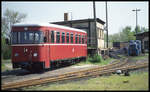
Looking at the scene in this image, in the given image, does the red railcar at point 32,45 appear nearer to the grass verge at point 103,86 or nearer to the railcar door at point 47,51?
the railcar door at point 47,51

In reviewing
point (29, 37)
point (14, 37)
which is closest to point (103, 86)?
point (29, 37)

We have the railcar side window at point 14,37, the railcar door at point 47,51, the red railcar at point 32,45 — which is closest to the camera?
the red railcar at point 32,45

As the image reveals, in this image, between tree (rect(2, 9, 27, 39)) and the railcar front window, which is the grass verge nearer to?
the railcar front window

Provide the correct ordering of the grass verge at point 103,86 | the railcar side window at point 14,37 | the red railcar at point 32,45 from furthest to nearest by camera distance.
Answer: the railcar side window at point 14,37, the red railcar at point 32,45, the grass verge at point 103,86

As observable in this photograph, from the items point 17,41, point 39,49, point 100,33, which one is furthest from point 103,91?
point 100,33

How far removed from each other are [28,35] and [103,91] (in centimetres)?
762

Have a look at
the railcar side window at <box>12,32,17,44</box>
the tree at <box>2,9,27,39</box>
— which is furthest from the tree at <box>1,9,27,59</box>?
the railcar side window at <box>12,32,17,44</box>

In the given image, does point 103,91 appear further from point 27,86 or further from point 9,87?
point 9,87

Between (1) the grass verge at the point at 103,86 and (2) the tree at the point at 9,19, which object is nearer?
(1) the grass verge at the point at 103,86

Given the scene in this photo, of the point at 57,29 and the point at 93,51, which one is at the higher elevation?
the point at 57,29

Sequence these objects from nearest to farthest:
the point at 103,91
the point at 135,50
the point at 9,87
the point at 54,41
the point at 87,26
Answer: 1. the point at 103,91
2. the point at 9,87
3. the point at 54,41
4. the point at 87,26
5. the point at 135,50

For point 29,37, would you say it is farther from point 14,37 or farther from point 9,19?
point 9,19

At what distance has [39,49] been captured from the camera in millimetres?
13688

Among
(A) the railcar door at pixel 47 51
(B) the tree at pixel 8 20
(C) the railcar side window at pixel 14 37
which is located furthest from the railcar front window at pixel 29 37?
(B) the tree at pixel 8 20
